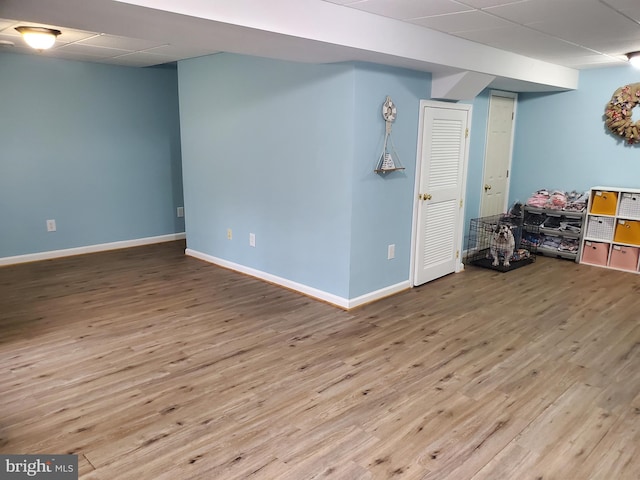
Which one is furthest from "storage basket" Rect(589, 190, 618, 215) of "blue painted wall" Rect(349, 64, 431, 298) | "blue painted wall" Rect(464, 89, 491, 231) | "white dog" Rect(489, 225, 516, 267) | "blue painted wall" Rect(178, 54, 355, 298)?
"blue painted wall" Rect(178, 54, 355, 298)

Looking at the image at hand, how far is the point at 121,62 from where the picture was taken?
538cm

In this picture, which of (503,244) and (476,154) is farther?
(476,154)

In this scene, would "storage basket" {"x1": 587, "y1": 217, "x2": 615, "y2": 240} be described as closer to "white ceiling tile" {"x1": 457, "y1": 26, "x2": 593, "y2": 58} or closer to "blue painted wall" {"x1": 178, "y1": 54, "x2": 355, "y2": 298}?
"white ceiling tile" {"x1": 457, "y1": 26, "x2": 593, "y2": 58}

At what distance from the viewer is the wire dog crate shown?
5270 mm

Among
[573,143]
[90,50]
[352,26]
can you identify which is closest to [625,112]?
[573,143]

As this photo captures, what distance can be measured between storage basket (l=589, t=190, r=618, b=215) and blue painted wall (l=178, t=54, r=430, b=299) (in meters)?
2.55

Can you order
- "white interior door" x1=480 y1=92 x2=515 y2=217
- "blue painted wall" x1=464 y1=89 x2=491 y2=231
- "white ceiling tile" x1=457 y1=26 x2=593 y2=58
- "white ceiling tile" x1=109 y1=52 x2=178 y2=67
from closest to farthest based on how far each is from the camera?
"white ceiling tile" x1=457 y1=26 x2=593 y2=58 → "white ceiling tile" x1=109 y1=52 x2=178 y2=67 → "blue painted wall" x1=464 y1=89 x2=491 y2=231 → "white interior door" x1=480 y1=92 x2=515 y2=217

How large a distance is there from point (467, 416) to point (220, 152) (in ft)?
11.9

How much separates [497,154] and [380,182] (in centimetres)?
265

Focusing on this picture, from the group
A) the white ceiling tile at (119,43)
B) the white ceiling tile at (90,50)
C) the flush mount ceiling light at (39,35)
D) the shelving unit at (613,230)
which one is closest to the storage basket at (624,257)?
the shelving unit at (613,230)

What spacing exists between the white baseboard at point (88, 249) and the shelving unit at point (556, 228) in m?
4.67

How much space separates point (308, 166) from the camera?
409 centimetres

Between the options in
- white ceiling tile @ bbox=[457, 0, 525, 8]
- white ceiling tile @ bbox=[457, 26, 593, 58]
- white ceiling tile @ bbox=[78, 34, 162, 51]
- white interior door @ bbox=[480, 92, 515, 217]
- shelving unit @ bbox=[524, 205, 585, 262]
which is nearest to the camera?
white ceiling tile @ bbox=[457, 0, 525, 8]

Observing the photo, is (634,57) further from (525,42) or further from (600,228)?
(600,228)
